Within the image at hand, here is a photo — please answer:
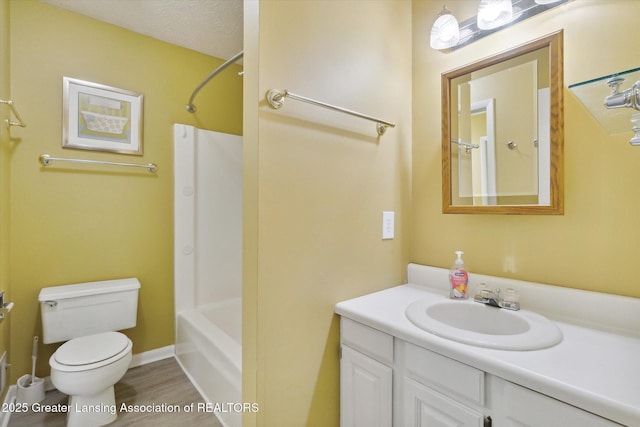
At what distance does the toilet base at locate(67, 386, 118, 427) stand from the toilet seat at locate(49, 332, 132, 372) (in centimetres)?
21

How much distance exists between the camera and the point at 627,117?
2.63ft

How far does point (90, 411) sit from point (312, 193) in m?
1.77

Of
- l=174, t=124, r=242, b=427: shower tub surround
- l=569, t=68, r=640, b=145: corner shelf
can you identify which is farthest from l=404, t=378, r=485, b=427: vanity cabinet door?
l=174, t=124, r=242, b=427: shower tub surround

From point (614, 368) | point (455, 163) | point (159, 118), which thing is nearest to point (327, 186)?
point (455, 163)

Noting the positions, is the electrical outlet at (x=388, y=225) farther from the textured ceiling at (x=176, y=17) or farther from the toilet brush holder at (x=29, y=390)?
the toilet brush holder at (x=29, y=390)

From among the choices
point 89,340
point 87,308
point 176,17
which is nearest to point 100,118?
point 176,17

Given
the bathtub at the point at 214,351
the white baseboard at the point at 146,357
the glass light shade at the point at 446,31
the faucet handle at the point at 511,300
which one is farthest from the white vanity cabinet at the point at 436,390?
the white baseboard at the point at 146,357

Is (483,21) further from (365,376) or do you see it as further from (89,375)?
(89,375)

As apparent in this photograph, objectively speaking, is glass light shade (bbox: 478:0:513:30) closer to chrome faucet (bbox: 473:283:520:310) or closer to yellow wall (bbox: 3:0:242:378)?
chrome faucet (bbox: 473:283:520:310)

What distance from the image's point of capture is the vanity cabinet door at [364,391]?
3.48ft

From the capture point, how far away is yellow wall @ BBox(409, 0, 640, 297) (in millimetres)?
977

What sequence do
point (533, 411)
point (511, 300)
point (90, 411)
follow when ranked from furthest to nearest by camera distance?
point (90, 411), point (511, 300), point (533, 411)

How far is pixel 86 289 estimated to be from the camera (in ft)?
6.26

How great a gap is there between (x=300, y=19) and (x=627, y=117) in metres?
1.10
